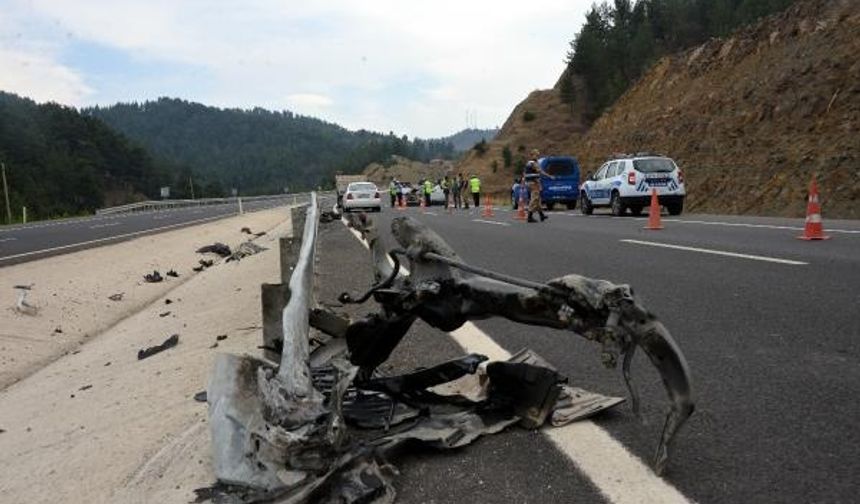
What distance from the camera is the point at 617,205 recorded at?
22.3m

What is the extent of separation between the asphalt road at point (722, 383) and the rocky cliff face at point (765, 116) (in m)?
14.4

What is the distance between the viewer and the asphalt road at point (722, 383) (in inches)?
112

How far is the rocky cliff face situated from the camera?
76.8ft

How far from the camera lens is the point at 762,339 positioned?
200 inches

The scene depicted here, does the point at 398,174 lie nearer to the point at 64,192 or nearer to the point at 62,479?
the point at 64,192

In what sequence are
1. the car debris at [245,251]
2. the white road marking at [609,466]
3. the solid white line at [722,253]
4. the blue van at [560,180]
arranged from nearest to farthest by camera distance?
1. the white road marking at [609,466]
2. the solid white line at [722,253]
3. the car debris at [245,251]
4. the blue van at [560,180]

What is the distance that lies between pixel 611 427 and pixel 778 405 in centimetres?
88

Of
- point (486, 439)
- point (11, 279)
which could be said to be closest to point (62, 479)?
point (486, 439)

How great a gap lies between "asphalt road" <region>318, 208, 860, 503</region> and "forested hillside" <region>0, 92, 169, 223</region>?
8272cm

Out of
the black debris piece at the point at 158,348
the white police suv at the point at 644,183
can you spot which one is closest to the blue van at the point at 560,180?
the white police suv at the point at 644,183

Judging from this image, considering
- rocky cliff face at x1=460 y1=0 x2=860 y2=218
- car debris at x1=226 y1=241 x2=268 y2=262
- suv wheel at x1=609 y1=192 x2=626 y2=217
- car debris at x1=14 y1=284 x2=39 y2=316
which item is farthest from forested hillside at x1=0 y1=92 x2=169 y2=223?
car debris at x1=14 y1=284 x2=39 y2=316

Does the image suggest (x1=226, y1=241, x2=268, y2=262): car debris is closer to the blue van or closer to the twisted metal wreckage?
the twisted metal wreckage

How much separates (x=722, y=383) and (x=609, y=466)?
142cm

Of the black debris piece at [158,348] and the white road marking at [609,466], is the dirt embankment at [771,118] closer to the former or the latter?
the black debris piece at [158,348]
